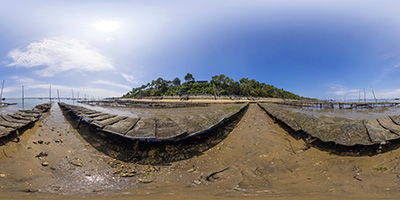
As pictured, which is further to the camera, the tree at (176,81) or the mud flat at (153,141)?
the tree at (176,81)

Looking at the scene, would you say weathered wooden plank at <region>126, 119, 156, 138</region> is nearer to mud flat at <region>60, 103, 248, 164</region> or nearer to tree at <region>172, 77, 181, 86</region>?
mud flat at <region>60, 103, 248, 164</region>

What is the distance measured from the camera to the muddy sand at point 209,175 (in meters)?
2.76

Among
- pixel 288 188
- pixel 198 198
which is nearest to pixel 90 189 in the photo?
pixel 198 198

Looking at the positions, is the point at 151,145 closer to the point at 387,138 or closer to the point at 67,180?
the point at 67,180

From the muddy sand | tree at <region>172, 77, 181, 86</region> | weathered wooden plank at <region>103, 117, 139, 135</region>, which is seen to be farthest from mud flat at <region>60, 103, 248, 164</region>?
tree at <region>172, 77, 181, 86</region>

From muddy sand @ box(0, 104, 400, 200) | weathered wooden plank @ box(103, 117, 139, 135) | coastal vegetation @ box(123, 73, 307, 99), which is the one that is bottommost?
muddy sand @ box(0, 104, 400, 200)

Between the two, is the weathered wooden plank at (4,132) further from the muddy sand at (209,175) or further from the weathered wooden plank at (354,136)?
the weathered wooden plank at (354,136)

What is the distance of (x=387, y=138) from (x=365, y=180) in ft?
8.26

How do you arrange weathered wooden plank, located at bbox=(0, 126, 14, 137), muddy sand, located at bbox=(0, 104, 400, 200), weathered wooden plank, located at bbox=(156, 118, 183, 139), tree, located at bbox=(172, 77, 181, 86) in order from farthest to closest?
1. tree, located at bbox=(172, 77, 181, 86)
2. weathered wooden plank, located at bbox=(0, 126, 14, 137)
3. weathered wooden plank, located at bbox=(156, 118, 183, 139)
4. muddy sand, located at bbox=(0, 104, 400, 200)

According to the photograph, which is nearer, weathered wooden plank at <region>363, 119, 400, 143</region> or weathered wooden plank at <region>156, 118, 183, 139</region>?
weathered wooden plank at <region>363, 119, 400, 143</region>

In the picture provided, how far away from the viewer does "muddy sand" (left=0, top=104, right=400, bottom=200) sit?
9.06 ft

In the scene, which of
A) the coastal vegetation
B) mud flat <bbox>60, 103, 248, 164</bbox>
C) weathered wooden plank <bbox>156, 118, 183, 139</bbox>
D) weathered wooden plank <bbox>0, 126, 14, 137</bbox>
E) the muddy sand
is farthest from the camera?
the coastal vegetation

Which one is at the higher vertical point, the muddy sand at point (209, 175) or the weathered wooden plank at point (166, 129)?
the weathered wooden plank at point (166, 129)

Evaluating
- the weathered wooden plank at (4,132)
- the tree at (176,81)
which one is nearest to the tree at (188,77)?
the tree at (176,81)
